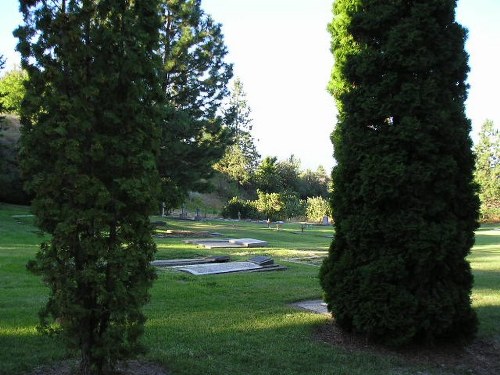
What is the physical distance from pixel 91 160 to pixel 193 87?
2254 centimetres

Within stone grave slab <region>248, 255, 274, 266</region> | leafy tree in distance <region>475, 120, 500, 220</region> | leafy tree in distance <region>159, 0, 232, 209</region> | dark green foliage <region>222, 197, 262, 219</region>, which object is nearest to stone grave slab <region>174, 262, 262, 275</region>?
stone grave slab <region>248, 255, 274, 266</region>

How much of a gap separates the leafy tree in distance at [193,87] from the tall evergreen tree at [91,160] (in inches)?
728

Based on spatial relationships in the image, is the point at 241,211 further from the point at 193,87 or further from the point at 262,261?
the point at 262,261

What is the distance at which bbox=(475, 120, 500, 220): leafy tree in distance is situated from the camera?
60625 millimetres

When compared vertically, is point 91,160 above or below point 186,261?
above

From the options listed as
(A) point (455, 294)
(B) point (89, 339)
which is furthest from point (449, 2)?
(B) point (89, 339)

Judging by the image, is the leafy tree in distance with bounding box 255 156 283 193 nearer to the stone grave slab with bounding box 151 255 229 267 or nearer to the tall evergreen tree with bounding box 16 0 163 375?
the stone grave slab with bounding box 151 255 229 267

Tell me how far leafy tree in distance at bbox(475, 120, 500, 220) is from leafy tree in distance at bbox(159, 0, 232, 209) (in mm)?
44180

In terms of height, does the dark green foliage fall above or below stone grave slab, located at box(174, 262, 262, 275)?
above

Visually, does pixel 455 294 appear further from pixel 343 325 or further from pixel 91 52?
pixel 91 52

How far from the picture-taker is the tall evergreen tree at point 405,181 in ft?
18.6

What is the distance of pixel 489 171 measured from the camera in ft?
207

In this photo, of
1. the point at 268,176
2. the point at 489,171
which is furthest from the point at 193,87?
the point at 489,171

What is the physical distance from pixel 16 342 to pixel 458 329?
533 cm
